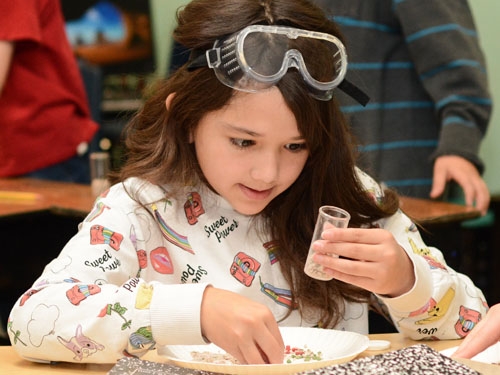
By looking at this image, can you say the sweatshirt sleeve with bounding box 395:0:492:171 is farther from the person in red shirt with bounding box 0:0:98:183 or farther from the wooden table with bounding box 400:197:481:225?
the person in red shirt with bounding box 0:0:98:183

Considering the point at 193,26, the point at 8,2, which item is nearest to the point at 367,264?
the point at 193,26

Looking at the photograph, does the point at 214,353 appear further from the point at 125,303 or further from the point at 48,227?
the point at 48,227

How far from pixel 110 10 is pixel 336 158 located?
420cm

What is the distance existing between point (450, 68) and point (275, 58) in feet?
4.76

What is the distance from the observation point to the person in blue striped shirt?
2871 millimetres

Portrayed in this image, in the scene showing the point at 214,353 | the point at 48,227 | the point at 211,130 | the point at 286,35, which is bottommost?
the point at 48,227

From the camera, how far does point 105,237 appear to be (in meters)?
1.64

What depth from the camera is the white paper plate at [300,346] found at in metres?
1.31

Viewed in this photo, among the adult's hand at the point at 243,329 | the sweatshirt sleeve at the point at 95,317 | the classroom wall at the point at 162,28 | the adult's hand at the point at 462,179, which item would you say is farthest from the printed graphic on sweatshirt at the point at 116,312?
the classroom wall at the point at 162,28

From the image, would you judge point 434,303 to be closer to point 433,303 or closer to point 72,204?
point 433,303

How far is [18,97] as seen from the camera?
128 inches

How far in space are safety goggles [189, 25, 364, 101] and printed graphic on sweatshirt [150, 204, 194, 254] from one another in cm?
31

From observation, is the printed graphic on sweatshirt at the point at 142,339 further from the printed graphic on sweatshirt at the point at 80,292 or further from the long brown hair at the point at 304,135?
the long brown hair at the point at 304,135

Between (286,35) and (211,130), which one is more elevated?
(286,35)
